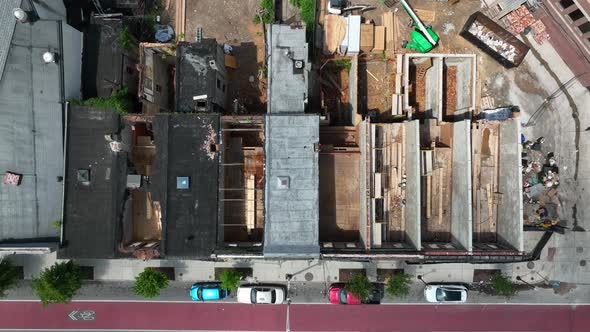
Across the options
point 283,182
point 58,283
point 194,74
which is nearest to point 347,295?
point 283,182

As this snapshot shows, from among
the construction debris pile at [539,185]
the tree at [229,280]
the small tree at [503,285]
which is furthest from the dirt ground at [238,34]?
the small tree at [503,285]

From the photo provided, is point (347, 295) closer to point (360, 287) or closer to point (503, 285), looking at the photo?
point (360, 287)

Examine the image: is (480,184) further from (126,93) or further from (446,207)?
(126,93)

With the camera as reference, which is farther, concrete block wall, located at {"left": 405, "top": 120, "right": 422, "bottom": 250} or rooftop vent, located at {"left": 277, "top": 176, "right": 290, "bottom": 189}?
concrete block wall, located at {"left": 405, "top": 120, "right": 422, "bottom": 250}

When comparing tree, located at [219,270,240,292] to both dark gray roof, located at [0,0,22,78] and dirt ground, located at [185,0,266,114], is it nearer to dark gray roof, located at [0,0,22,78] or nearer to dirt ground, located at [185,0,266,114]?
dirt ground, located at [185,0,266,114]

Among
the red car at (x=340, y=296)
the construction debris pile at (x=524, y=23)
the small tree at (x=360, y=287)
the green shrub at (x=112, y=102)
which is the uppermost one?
the construction debris pile at (x=524, y=23)

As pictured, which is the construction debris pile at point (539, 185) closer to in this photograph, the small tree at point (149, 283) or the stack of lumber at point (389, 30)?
the stack of lumber at point (389, 30)

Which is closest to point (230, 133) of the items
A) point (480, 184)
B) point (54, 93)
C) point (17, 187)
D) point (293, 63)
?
point (293, 63)

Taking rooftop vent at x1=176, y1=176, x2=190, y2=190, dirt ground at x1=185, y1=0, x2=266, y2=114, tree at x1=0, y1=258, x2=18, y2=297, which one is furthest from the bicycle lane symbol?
dirt ground at x1=185, y1=0, x2=266, y2=114
